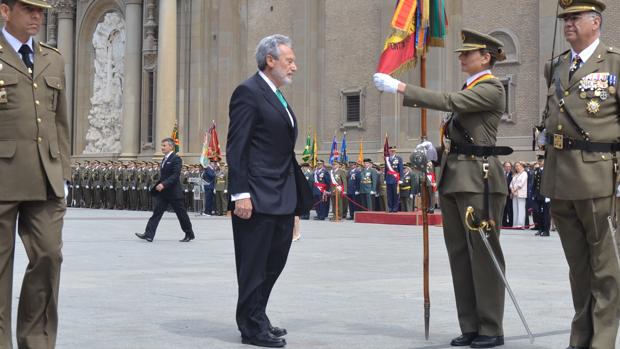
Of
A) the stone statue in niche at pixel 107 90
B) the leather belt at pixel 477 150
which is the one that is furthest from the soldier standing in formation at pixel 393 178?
the leather belt at pixel 477 150

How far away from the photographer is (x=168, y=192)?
16.4 m

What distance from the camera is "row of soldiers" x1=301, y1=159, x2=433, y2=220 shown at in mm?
27312

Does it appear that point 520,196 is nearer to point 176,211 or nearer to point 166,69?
point 176,211

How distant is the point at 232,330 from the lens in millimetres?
6945

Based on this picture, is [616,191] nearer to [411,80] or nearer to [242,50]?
[411,80]

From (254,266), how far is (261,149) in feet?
2.76

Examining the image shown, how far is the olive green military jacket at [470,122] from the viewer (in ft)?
20.9

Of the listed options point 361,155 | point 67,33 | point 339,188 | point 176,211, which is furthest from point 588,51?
point 67,33

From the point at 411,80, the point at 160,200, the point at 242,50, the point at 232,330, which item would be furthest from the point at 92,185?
the point at 232,330

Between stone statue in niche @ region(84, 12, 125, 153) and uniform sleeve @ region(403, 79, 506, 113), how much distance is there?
119 feet

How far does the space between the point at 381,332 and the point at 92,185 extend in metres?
32.2

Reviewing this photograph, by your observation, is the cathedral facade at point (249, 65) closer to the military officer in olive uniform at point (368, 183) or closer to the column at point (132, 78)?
the column at point (132, 78)

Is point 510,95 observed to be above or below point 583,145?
above

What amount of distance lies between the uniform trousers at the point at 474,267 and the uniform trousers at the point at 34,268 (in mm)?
2772
